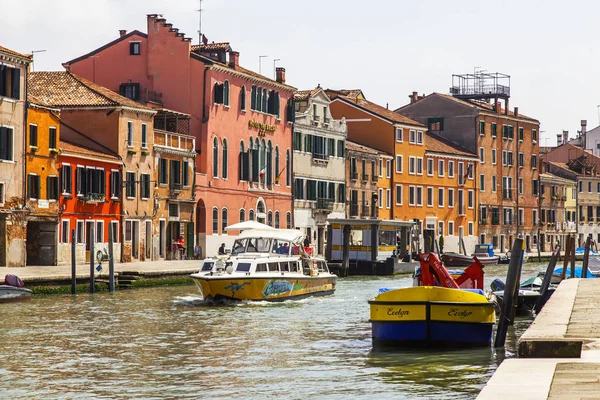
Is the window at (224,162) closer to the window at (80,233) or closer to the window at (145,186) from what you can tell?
the window at (145,186)

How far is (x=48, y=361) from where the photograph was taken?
2178cm

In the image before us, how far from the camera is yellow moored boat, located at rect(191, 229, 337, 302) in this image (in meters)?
36.0

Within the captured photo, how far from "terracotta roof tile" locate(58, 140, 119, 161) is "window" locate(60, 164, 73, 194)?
2.01 feet

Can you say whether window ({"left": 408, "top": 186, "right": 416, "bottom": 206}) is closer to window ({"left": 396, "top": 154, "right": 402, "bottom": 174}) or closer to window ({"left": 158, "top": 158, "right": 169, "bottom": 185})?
window ({"left": 396, "top": 154, "right": 402, "bottom": 174})

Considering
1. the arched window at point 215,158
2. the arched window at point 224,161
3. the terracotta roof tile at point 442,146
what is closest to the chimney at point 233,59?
the arched window at point 224,161

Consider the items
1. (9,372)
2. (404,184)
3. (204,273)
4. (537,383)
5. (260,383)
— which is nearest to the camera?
(537,383)

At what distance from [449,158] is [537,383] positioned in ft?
253

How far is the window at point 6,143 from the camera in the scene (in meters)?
44.6

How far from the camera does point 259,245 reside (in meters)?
40.9

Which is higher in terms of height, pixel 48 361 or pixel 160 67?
pixel 160 67

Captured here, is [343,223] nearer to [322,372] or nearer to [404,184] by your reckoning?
[404,184]

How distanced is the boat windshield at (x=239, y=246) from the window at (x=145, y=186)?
1410cm

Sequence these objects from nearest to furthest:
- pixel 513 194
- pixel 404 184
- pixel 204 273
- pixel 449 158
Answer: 1. pixel 204 273
2. pixel 404 184
3. pixel 449 158
4. pixel 513 194

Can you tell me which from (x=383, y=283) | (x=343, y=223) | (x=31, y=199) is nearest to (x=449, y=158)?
(x=343, y=223)
